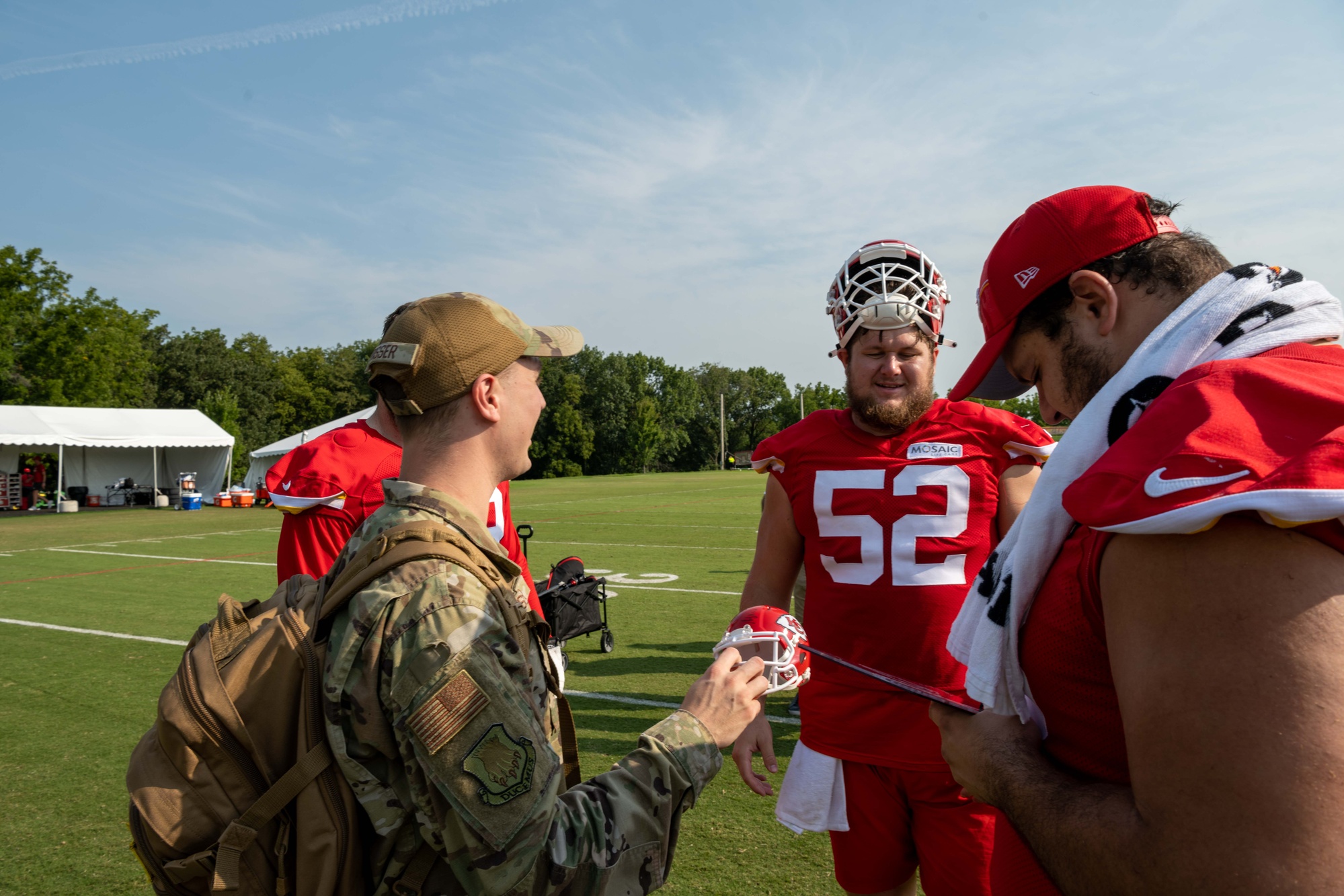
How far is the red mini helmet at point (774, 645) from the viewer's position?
232 centimetres

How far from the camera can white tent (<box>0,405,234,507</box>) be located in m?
31.6

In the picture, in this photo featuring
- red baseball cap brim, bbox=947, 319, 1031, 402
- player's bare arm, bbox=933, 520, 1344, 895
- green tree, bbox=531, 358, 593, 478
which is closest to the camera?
player's bare arm, bbox=933, 520, 1344, 895

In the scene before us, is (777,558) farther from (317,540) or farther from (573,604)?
(573,604)

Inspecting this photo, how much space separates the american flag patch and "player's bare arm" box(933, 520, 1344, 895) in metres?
1.07

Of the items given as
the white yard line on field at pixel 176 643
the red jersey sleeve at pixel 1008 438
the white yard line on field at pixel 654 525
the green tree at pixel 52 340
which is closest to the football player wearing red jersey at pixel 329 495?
the red jersey sleeve at pixel 1008 438

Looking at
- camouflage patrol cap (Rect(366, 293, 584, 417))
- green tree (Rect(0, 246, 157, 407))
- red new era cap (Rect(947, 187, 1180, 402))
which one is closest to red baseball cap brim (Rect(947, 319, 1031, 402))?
red new era cap (Rect(947, 187, 1180, 402))

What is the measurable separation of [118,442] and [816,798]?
36.7 m

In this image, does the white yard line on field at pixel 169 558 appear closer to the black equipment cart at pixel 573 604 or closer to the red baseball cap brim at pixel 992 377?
the black equipment cart at pixel 573 604

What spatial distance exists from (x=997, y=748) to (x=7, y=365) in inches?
2281

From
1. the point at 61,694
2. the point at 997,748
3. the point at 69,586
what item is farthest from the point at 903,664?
the point at 69,586

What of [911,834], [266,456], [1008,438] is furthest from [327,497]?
[266,456]

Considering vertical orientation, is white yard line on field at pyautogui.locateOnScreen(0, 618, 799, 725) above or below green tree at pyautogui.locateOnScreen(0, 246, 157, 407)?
below

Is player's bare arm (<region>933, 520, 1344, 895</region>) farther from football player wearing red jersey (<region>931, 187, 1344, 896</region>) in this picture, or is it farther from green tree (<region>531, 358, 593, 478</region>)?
green tree (<region>531, 358, 593, 478</region>)

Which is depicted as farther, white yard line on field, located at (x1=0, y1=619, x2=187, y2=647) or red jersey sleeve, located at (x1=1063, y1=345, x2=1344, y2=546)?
white yard line on field, located at (x1=0, y1=619, x2=187, y2=647)
